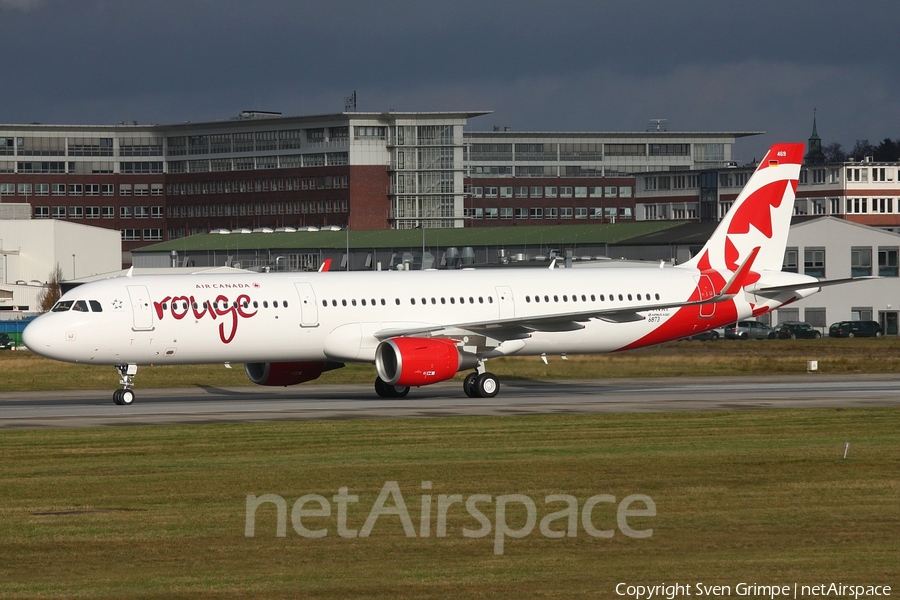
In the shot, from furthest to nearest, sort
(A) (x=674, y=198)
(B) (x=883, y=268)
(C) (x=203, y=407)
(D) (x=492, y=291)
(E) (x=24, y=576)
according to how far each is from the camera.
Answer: (A) (x=674, y=198) → (B) (x=883, y=268) → (D) (x=492, y=291) → (C) (x=203, y=407) → (E) (x=24, y=576)

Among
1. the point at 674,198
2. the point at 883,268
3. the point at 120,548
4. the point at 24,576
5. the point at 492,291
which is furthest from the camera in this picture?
the point at 674,198

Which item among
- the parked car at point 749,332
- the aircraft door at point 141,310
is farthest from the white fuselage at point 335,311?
the parked car at point 749,332

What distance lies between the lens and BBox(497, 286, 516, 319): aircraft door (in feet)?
141

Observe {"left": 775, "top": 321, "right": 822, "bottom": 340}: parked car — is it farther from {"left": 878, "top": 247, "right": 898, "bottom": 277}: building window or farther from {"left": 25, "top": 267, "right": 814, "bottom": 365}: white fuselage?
{"left": 25, "top": 267, "right": 814, "bottom": 365}: white fuselage

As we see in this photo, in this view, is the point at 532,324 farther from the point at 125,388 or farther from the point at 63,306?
the point at 63,306

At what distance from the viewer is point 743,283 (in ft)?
148

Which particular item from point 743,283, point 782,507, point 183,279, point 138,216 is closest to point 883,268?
point 743,283

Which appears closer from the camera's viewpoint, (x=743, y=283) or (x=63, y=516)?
(x=63, y=516)

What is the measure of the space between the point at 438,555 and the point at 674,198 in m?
170

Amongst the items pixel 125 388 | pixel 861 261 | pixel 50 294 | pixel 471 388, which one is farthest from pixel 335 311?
pixel 50 294

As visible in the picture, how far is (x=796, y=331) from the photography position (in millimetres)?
99500

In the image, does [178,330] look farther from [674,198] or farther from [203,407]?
[674,198]

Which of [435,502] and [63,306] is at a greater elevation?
[63,306]

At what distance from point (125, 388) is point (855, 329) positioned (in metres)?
71.4
